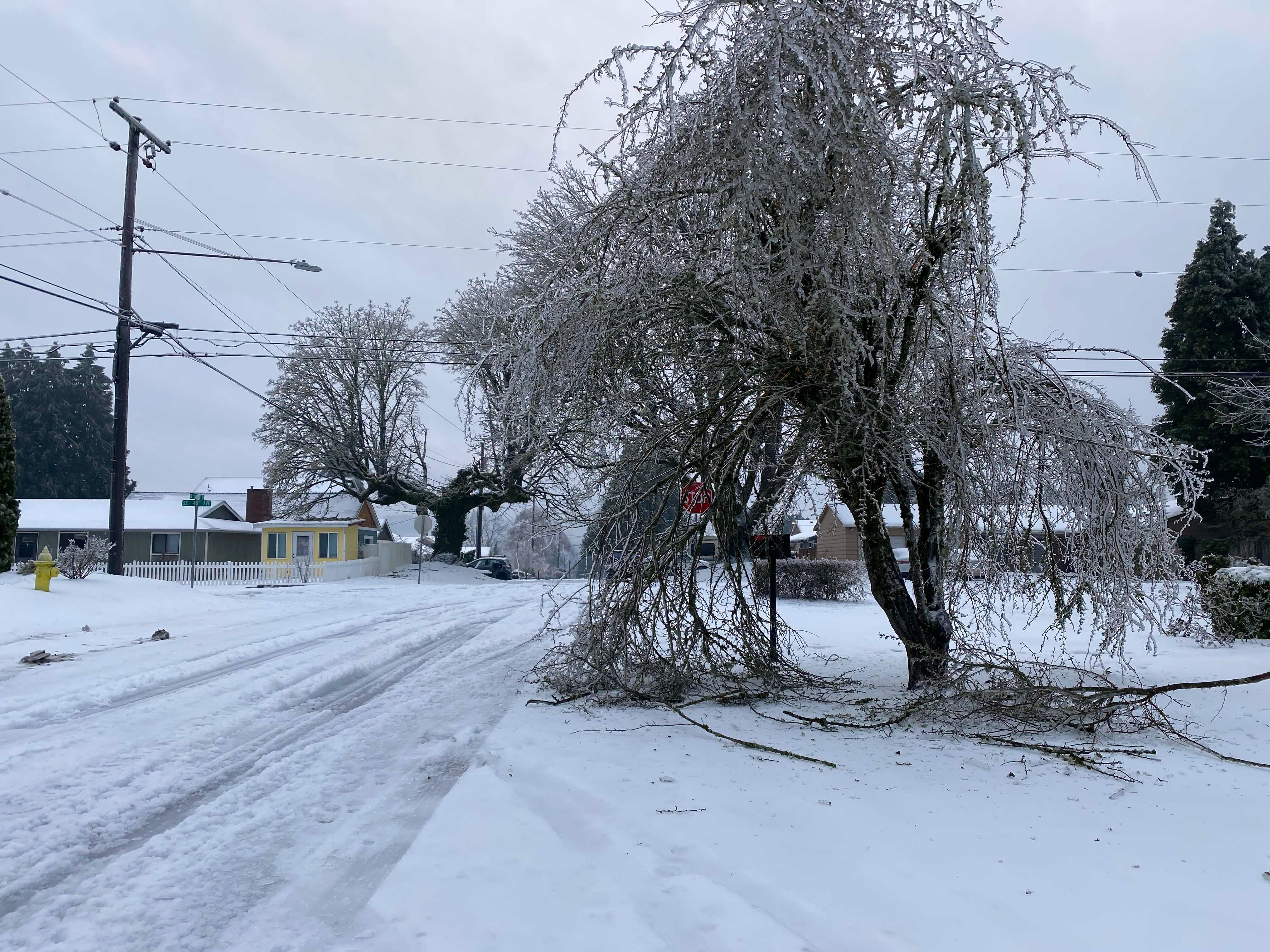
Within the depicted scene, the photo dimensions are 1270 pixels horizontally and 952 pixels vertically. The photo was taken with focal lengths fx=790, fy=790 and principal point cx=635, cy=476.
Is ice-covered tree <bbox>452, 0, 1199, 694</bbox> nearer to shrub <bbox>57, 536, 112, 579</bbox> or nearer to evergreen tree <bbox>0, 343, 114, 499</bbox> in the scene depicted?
shrub <bbox>57, 536, 112, 579</bbox>

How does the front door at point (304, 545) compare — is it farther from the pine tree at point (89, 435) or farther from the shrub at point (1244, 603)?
the shrub at point (1244, 603)

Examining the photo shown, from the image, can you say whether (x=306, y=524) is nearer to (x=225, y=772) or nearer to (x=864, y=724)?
(x=225, y=772)

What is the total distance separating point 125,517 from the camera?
3284 centimetres

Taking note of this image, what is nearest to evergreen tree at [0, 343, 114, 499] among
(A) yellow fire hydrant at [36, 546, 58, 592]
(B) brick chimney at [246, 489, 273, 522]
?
(B) brick chimney at [246, 489, 273, 522]

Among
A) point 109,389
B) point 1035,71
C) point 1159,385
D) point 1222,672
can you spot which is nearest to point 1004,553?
point 1035,71

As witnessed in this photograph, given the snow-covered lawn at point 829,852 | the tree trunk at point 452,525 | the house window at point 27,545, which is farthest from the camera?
the house window at point 27,545

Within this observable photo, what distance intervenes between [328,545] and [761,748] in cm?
3518

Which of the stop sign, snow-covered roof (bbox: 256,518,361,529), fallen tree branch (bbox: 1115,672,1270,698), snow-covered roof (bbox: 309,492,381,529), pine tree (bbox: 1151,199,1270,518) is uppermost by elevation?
pine tree (bbox: 1151,199,1270,518)

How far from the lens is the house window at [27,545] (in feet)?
116

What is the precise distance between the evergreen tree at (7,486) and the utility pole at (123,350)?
1722 millimetres

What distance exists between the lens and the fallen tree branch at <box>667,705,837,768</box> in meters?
4.89

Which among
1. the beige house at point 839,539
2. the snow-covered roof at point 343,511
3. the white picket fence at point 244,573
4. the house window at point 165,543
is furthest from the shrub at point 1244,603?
the house window at point 165,543

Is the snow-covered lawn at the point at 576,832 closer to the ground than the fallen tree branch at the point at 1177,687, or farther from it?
closer to the ground

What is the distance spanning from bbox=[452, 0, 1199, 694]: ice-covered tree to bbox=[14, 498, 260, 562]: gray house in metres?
33.6
